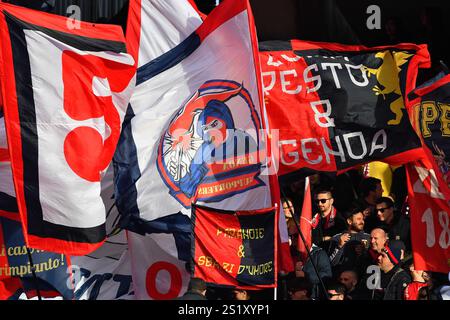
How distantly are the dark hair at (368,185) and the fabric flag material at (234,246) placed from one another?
6.46 feet

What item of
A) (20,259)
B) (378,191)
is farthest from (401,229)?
(20,259)

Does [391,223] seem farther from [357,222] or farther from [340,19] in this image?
[340,19]

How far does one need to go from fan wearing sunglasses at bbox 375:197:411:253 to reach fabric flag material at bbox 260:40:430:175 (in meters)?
0.64

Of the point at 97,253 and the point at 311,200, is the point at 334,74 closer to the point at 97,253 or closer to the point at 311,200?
the point at 311,200

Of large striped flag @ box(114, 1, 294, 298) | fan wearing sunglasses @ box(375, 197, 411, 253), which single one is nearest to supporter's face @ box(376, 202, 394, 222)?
fan wearing sunglasses @ box(375, 197, 411, 253)

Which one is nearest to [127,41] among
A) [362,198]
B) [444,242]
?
[362,198]

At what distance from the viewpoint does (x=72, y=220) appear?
11.6m

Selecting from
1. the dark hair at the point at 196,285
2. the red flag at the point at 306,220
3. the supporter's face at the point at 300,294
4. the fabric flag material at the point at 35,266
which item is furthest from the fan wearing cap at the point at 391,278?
the fabric flag material at the point at 35,266

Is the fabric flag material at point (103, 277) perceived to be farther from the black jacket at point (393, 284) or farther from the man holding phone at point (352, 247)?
the black jacket at point (393, 284)

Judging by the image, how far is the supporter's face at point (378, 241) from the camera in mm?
11750

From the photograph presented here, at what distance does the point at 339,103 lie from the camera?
13.2 m

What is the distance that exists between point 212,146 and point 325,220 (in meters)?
1.46

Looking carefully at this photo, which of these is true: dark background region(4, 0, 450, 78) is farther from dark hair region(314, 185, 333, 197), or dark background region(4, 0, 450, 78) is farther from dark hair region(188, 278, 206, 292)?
dark hair region(188, 278, 206, 292)

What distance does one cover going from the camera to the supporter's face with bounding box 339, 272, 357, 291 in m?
11.7
